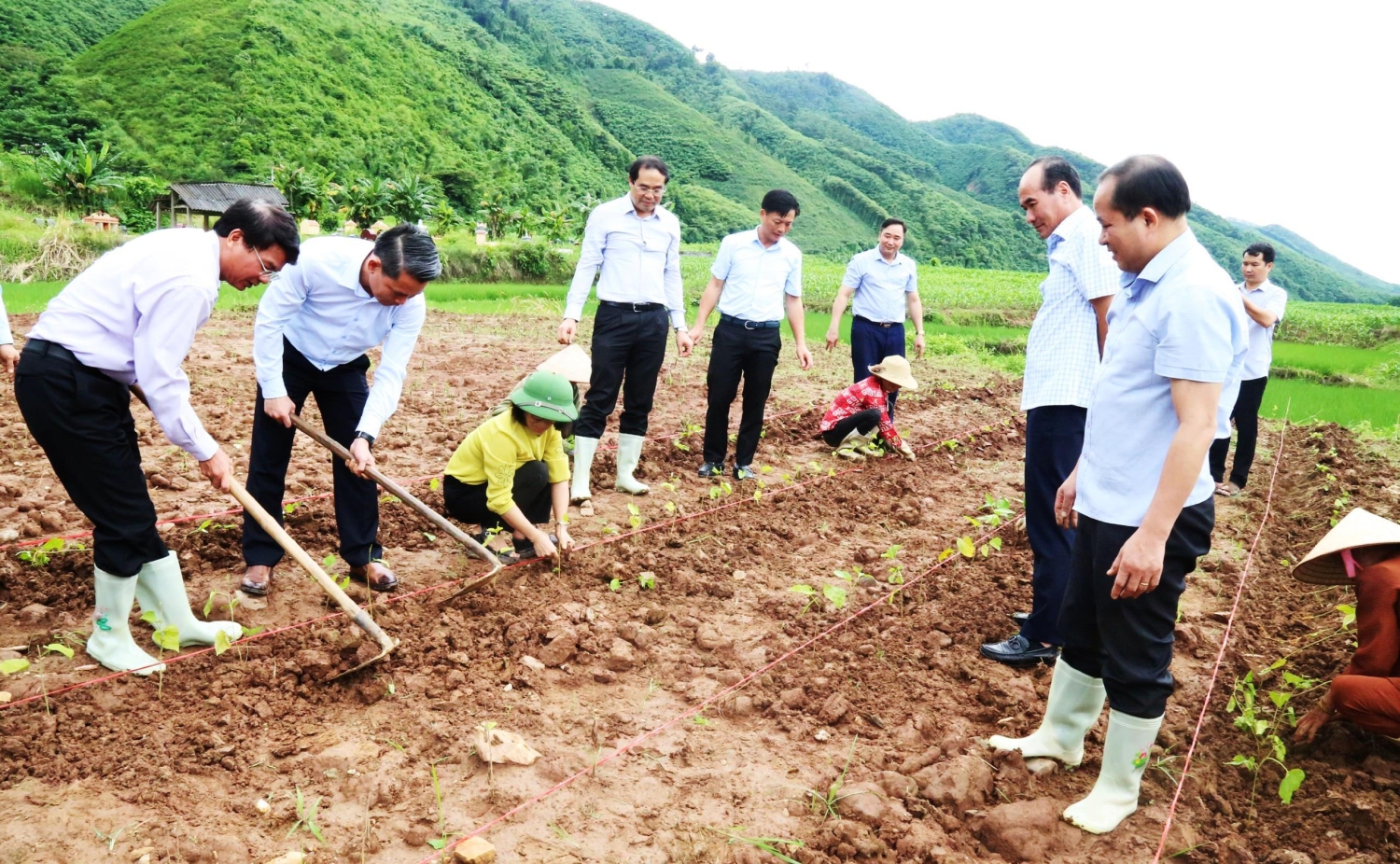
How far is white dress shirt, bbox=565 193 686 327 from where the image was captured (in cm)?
501

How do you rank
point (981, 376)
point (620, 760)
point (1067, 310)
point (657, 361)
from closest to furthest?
point (620, 760) < point (1067, 310) < point (657, 361) < point (981, 376)

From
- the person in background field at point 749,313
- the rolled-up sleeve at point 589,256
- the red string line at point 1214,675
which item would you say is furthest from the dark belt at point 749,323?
the red string line at point 1214,675

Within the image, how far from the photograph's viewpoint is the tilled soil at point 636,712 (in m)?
2.38

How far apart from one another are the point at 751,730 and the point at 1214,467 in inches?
152

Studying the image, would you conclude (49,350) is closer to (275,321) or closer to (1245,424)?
(275,321)

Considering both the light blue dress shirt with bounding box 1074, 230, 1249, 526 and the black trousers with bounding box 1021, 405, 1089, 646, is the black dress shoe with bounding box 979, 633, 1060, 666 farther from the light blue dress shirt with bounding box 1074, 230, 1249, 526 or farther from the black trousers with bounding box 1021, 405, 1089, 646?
the light blue dress shirt with bounding box 1074, 230, 1249, 526

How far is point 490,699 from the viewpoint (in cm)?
299

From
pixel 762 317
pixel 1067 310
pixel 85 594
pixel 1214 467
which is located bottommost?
pixel 85 594

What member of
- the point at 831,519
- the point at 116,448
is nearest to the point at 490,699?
the point at 116,448

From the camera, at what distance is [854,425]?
6.75 metres

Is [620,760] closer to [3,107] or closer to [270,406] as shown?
[270,406]

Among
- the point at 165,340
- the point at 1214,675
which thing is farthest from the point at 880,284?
the point at 165,340

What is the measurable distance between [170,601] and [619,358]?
2.63 meters

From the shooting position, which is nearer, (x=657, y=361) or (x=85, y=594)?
(x=85, y=594)
